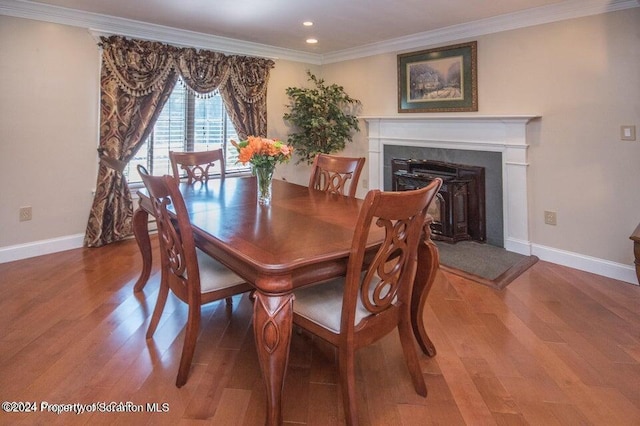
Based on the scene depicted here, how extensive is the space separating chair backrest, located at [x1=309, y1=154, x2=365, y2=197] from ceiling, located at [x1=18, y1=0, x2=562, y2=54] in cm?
144

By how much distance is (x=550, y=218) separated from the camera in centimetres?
354

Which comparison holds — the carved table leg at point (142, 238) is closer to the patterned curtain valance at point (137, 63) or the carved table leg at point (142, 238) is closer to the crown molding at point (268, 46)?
the patterned curtain valance at point (137, 63)

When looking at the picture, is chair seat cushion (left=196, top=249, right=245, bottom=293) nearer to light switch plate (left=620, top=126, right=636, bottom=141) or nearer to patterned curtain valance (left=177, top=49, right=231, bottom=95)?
patterned curtain valance (left=177, top=49, right=231, bottom=95)

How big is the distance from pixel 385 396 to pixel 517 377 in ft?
2.26

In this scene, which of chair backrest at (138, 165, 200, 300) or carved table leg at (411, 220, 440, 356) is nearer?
chair backrest at (138, 165, 200, 300)

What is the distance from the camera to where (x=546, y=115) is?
11.3ft

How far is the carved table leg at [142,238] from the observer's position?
263 cm

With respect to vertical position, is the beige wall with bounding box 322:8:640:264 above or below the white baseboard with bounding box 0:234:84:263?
above

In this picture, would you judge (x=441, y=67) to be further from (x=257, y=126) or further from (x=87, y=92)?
(x=87, y=92)

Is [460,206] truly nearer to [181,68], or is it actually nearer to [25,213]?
[181,68]

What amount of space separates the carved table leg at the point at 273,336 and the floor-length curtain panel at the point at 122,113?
294 cm

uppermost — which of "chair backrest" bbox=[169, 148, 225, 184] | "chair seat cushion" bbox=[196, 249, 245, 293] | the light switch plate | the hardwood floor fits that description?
the light switch plate

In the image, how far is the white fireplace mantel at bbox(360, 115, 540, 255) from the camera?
3.63m

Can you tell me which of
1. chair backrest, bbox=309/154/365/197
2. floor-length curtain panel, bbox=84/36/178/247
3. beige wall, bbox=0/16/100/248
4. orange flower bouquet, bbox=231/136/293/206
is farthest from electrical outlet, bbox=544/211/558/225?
beige wall, bbox=0/16/100/248
